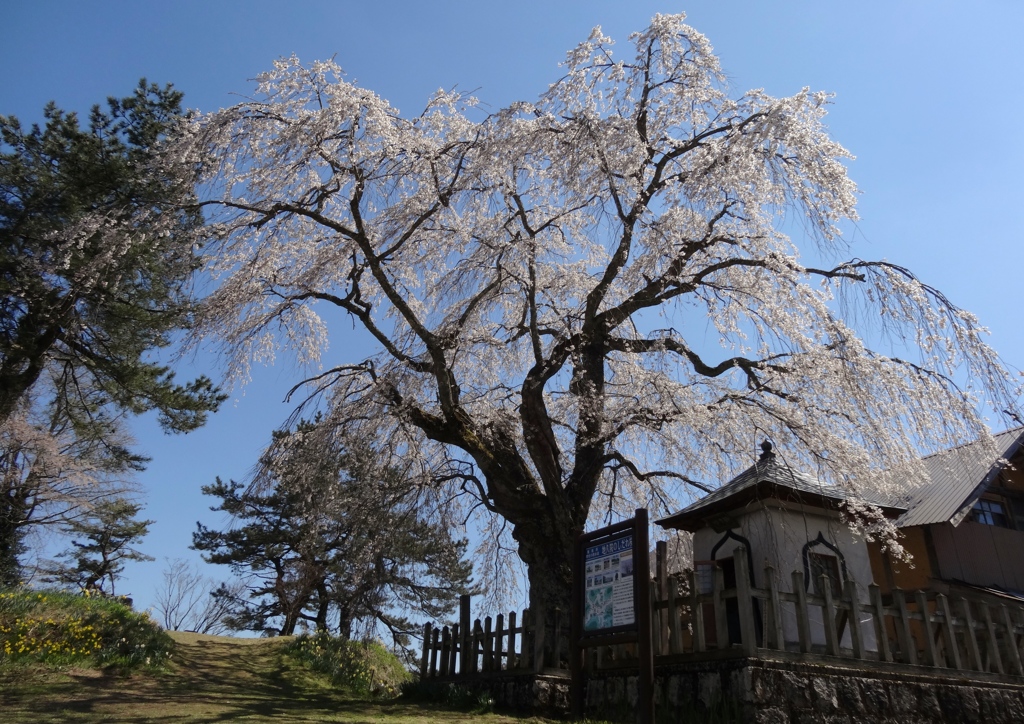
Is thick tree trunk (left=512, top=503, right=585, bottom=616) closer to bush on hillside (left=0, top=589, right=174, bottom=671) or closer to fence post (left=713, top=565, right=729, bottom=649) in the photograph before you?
fence post (left=713, top=565, right=729, bottom=649)

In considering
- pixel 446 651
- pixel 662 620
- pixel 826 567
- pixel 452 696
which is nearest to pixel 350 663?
pixel 446 651

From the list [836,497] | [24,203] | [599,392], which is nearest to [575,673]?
[599,392]

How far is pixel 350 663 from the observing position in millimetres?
13031

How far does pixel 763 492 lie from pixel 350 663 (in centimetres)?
819

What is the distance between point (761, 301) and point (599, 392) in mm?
2643

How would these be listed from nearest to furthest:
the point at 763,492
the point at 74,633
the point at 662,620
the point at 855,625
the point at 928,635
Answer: the point at 855,625 → the point at 662,620 → the point at 928,635 → the point at 763,492 → the point at 74,633

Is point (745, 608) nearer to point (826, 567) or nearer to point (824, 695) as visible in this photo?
point (824, 695)

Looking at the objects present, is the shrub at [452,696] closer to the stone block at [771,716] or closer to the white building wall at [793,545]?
the stone block at [771,716]

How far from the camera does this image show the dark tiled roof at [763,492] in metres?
10.1

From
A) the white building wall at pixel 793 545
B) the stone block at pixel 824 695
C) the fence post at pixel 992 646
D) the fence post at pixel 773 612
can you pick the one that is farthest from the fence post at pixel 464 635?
the fence post at pixel 992 646

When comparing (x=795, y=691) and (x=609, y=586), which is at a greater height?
(x=609, y=586)

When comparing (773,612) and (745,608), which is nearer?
(745,608)

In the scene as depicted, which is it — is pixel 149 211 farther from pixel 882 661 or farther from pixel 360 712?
pixel 882 661

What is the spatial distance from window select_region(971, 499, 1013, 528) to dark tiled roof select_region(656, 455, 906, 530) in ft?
13.6
